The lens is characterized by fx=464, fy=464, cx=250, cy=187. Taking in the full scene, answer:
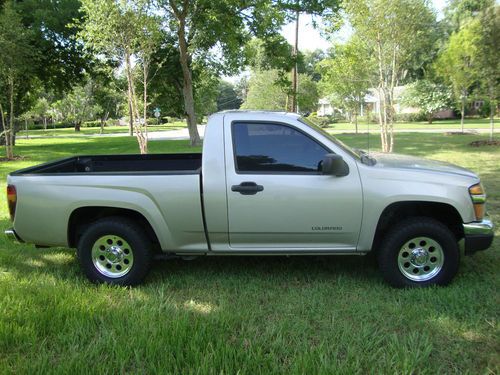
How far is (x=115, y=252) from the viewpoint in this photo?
4.70m

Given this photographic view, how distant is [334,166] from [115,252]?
234cm

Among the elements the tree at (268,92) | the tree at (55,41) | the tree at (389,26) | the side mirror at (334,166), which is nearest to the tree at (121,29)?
the tree at (389,26)

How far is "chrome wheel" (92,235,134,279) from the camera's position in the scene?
4.68 meters

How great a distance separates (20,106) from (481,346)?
27921 millimetres

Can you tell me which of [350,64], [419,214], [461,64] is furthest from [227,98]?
[419,214]

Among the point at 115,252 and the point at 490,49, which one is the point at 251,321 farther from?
the point at 490,49

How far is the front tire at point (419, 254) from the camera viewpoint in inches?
173

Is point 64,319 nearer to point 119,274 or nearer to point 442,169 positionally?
point 119,274

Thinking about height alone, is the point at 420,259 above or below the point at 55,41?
below

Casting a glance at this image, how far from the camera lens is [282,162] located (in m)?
4.50

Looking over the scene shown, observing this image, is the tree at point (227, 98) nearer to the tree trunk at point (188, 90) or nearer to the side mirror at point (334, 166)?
the tree trunk at point (188, 90)

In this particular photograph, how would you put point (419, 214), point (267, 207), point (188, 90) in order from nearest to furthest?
point (267, 207) < point (419, 214) < point (188, 90)

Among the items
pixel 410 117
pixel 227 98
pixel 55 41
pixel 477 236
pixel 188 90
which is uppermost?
pixel 227 98

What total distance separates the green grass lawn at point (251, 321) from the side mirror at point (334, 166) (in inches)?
44.9
